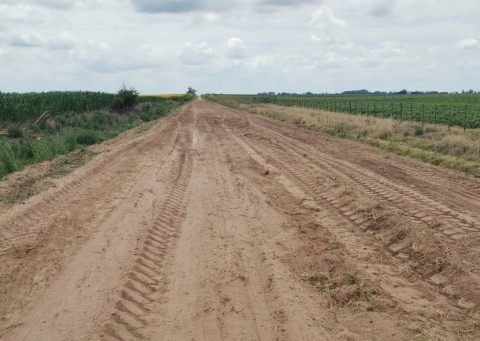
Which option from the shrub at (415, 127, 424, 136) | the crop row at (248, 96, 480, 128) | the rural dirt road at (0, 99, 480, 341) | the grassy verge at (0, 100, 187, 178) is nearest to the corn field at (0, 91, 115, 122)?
the grassy verge at (0, 100, 187, 178)

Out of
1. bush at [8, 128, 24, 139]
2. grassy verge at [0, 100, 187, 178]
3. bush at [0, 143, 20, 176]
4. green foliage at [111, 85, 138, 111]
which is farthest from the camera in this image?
green foliage at [111, 85, 138, 111]

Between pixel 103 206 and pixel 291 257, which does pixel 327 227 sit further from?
pixel 103 206

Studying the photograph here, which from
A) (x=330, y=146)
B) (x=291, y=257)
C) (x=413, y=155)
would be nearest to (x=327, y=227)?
(x=291, y=257)

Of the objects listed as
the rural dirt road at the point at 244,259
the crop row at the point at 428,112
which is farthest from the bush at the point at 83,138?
the crop row at the point at 428,112

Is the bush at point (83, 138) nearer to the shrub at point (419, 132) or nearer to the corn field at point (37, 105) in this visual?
the corn field at point (37, 105)

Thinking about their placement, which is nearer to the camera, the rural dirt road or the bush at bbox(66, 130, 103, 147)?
the rural dirt road

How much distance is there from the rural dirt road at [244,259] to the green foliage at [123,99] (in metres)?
33.3

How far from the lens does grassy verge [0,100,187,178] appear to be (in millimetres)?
16316

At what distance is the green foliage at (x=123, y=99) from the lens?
149ft

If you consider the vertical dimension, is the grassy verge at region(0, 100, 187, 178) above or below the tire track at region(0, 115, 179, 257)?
above

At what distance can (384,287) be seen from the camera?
6.09 meters

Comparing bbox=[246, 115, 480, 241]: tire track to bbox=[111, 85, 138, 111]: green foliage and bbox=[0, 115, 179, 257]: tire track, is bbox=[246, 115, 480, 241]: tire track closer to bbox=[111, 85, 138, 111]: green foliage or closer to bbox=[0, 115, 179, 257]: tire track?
bbox=[0, 115, 179, 257]: tire track

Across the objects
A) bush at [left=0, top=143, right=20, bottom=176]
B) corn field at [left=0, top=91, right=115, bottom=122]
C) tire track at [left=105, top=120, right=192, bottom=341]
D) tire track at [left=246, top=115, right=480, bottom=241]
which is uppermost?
corn field at [left=0, top=91, right=115, bottom=122]

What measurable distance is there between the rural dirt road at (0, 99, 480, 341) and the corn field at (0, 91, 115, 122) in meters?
16.0
